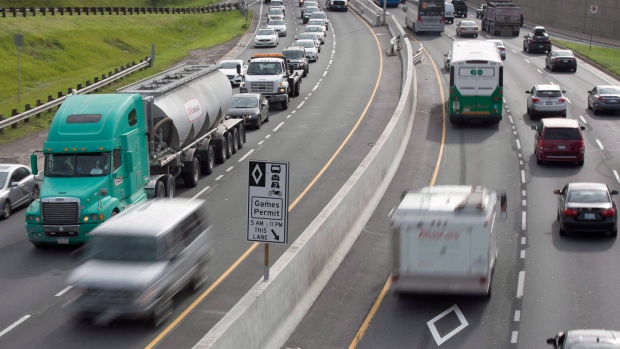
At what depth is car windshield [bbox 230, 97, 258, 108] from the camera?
136ft

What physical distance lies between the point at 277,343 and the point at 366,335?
6.84ft

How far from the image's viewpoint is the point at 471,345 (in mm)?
17234

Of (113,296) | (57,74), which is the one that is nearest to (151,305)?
(113,296)

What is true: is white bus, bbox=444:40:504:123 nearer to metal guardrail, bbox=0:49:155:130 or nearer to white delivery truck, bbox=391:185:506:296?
metal guardrail, bbox=0:49:155:130

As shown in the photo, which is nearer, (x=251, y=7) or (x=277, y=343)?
(x=277, y=343)

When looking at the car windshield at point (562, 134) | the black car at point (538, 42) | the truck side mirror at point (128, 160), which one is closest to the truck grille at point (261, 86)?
the car windshield at point (562, 134)

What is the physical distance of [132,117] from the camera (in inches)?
1001

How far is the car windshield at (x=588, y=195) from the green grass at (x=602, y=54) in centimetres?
3494

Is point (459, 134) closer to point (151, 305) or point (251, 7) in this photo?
point (151, 305)

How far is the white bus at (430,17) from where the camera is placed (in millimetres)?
76312

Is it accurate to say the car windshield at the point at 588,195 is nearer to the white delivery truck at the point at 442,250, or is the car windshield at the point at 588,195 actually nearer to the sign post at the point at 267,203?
the white delivery truck at the point at 442,250

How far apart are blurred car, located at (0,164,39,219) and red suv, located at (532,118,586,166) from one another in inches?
737

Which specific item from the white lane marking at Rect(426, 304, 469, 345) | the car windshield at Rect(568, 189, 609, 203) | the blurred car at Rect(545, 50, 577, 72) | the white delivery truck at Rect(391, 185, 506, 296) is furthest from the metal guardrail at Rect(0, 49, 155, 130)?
the blurred car at Rect(545, 50, 577, 72)

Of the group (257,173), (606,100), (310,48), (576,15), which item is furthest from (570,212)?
(576,15)
